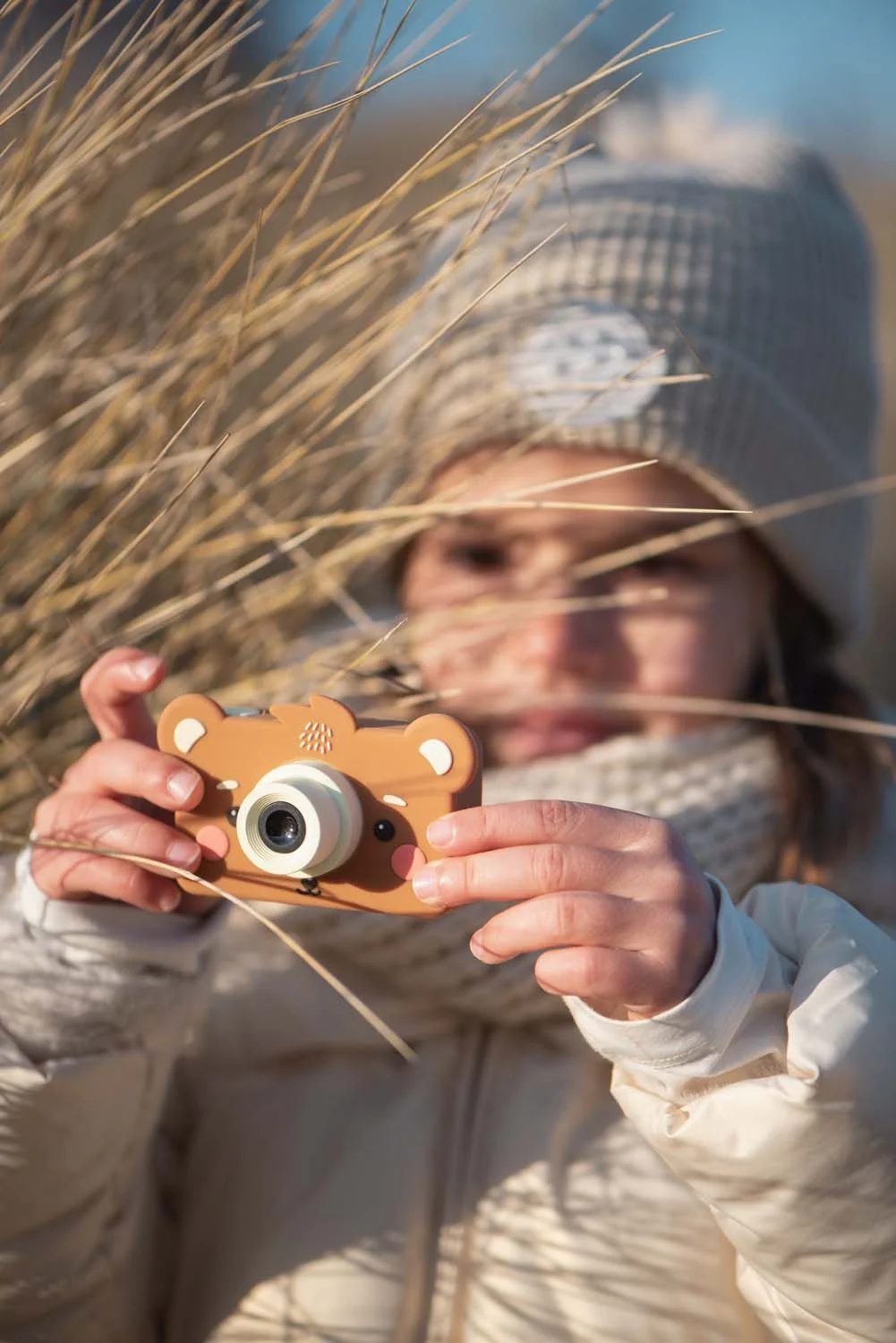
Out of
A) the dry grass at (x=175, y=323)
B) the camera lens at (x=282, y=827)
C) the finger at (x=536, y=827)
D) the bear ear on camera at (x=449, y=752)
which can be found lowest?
the finger at (x=536, y=827)

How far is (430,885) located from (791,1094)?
202mm

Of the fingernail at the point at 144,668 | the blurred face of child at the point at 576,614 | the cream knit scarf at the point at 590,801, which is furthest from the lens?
the blurred face of child at the point at 576,614

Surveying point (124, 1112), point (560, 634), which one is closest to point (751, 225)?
point (560, 634)

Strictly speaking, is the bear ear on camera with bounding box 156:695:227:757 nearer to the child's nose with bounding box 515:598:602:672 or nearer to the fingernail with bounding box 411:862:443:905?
the fingernail with bounding box 411:862:443:905

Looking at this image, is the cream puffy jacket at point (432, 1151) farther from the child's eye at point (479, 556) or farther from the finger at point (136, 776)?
the child's eye at point (479, 556)

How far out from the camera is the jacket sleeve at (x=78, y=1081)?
0.62 metres

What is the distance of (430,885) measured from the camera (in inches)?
18.0

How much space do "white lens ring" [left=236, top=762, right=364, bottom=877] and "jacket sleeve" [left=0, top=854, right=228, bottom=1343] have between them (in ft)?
0.62

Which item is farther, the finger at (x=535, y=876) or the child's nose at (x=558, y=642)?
the child's nose at (x=558, y=642)

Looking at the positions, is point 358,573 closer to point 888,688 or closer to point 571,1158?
point 571,1158

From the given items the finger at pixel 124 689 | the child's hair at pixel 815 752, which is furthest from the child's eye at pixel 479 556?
the finger at pixel 124 689

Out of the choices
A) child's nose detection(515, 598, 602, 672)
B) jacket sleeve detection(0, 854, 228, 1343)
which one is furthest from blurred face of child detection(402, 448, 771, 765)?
jacket sleeve detection(0, 854, 228, 1343)

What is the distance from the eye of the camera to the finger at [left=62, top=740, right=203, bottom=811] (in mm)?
490

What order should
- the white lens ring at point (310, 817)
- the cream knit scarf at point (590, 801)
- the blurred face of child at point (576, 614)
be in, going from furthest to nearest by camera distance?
the blurred face of child at point (576, 614) → the cream knit scarf at point (590, 801) → the white lens ring at point (310, 817)
